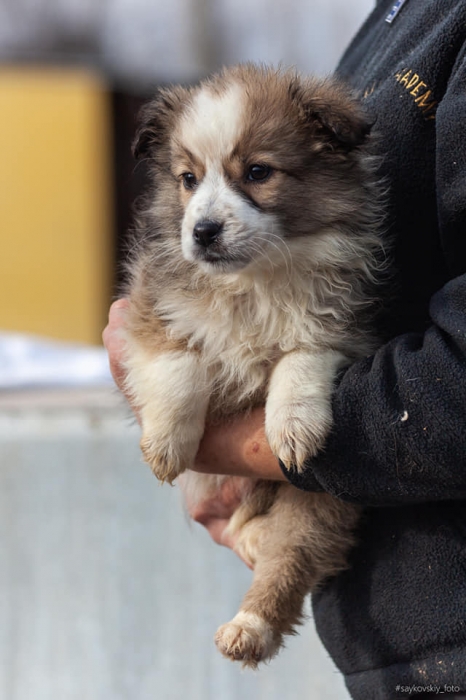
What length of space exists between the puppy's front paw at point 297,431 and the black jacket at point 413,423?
0.10 ft

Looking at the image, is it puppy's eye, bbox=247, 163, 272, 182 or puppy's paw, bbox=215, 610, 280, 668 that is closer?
puppy's paw, bbox=215, 610, 280, 668

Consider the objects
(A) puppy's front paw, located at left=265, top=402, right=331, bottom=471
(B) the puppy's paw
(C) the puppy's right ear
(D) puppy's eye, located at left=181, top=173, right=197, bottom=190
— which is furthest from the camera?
(C) the puppy's right ear

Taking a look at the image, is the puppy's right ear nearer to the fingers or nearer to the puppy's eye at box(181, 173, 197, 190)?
the puppy's eye at box(181, 173, 197, 190)

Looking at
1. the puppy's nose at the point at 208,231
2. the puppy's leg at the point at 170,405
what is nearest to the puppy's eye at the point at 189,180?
the puppy's nose at the point at 208,231

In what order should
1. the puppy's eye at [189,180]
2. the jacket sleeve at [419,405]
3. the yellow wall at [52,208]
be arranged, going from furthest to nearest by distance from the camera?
the yellow wall at [52,208] < the puppy's eye at [189,180] < the jacket sleeve at [419,405]

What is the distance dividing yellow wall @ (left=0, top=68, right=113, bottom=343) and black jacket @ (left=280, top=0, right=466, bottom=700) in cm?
861

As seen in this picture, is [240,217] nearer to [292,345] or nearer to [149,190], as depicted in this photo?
[292,345]

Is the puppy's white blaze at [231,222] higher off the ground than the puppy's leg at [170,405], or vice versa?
the puppy's white blaze at [231,222]

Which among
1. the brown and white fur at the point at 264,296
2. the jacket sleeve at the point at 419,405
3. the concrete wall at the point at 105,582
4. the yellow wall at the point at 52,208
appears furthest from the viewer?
the yellow wall at the point at 52,208

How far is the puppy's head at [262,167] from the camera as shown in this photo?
7.91 ft

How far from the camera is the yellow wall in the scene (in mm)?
10766

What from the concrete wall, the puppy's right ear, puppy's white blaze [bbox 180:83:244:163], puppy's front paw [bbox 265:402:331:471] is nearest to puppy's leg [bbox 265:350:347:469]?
puppy's front paw [bbox 265:402:331:471]

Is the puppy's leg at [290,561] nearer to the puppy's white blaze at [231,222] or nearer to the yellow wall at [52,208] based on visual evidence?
the puppy's white blaze at [231,222]

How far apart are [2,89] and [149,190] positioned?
8.64m
